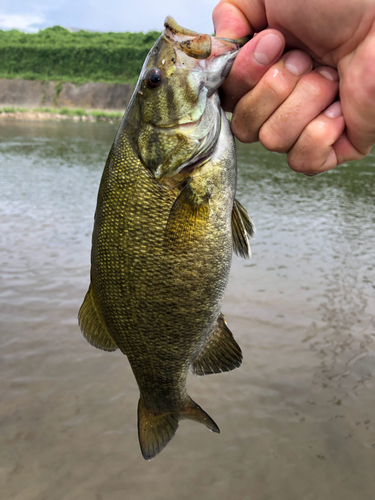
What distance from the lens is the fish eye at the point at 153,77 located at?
1869mm

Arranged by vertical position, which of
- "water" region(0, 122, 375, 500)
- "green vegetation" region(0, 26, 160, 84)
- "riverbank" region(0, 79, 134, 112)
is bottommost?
"riverbank" region(0, 79, 134, 112)

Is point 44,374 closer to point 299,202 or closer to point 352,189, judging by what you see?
point 299,202

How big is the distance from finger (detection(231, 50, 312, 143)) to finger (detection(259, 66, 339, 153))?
3 cm

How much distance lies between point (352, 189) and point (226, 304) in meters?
10.1

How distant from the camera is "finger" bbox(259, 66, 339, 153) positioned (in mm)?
2059

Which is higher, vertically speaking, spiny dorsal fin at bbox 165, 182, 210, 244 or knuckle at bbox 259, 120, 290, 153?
knuckle at bbox 259, 120, 290, 153

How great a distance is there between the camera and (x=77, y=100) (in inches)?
2146

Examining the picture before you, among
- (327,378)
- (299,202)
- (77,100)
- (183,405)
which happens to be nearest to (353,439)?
(327,378)

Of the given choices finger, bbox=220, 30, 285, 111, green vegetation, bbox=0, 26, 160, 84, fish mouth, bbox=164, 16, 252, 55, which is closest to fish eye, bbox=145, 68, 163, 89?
fish mouth, bbox=164, 16, 252, 55

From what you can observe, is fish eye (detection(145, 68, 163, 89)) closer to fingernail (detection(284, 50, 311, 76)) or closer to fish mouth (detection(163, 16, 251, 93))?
fish mouth (detection(163, 16, 251, 93))

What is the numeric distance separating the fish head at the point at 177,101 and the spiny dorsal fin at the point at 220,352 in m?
0.88

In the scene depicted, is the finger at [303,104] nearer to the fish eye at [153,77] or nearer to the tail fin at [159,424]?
the fish eye at [153,77]

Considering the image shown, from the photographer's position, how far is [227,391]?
4508mm

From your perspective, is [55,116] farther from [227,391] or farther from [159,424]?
[159,424]
